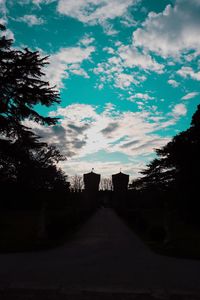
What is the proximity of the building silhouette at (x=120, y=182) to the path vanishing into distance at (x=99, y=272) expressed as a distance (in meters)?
57.3

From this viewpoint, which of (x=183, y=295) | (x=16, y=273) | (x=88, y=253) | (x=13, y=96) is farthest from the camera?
(x=13, y=96)

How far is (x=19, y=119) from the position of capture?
15.0 metres

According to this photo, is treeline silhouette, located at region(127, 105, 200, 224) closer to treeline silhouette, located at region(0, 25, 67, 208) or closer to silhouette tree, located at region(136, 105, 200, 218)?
silhouette tree, located at region(136, 105, 200, 218)

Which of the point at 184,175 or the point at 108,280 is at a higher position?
the point at 184,175

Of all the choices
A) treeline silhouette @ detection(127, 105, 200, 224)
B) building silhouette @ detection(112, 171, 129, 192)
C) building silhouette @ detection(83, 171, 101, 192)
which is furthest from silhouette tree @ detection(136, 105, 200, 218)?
building silhouette @ detection(83, 171, 101, 192)

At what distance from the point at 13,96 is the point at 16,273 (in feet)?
34.7

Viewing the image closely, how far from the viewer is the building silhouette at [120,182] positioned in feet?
219

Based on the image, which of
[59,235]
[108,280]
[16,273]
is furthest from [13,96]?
[108,280]

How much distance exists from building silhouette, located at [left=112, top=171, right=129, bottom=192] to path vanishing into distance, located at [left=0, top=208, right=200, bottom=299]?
→ 5726 cm

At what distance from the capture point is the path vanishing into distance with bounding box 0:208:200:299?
555 cm

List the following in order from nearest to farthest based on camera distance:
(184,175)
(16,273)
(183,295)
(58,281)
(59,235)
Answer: (183,295)
(58,281)
(16,273)
(59,235)
(184,175)

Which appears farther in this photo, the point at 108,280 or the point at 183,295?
the point at 108,280

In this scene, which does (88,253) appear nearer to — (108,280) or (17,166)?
(108,280)

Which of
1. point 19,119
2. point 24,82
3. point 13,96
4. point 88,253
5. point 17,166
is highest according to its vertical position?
point 24,82
